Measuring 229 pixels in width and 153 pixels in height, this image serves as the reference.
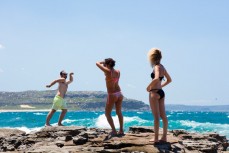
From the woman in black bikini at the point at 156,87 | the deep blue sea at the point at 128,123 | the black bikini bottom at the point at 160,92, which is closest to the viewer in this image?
the woman in black bikini at the point at 156,87

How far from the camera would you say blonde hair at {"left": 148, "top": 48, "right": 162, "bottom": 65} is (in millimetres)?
9938

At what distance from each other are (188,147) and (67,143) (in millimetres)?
3341

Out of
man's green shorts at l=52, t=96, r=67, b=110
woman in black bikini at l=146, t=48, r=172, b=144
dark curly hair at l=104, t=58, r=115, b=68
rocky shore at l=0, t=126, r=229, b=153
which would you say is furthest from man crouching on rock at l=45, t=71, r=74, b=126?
woman in black bikini at l=146, t=48, r=172, b=144

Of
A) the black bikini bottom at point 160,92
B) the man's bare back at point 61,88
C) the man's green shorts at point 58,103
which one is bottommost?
the man's green shorts at point 58,103

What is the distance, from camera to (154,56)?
9.95 meters

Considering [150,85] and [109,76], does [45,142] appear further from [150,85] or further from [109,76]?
[150,85]

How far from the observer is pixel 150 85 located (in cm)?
991

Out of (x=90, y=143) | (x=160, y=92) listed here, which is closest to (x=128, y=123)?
(x=90, y=143)

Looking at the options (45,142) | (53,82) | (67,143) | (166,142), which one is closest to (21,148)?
(45,142)

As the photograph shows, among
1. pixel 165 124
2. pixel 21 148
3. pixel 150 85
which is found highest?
pixel 150 85

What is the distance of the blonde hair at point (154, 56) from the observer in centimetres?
→ 994

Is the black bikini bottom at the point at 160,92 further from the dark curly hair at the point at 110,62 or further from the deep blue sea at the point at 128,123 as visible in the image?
the deep blue sea at the point at 128,123

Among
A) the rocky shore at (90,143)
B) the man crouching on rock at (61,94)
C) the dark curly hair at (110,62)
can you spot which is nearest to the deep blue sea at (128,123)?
the man crouching on rock at (61,94)

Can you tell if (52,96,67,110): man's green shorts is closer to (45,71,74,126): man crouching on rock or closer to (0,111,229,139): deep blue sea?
(45,71,74,126): man crouching on rock
